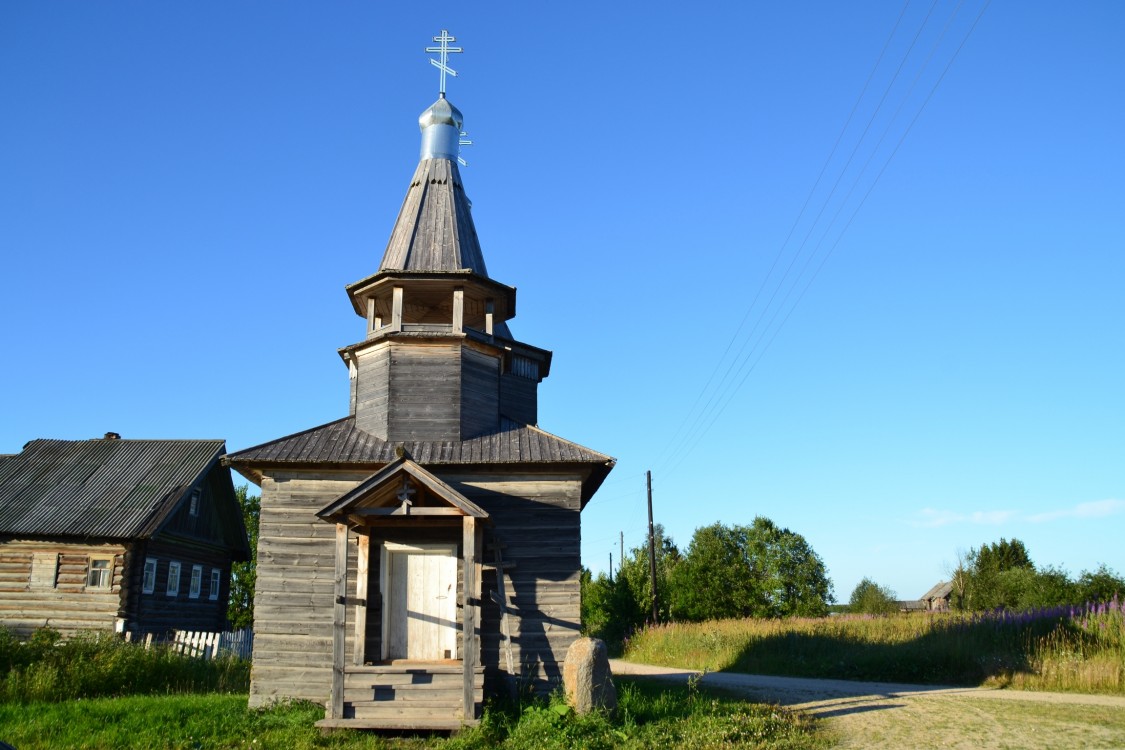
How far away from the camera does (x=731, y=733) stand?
38.0 ft

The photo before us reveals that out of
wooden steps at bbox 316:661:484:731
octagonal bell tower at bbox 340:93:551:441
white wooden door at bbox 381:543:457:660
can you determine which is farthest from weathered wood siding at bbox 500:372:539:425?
wooden steps at bbox 316:661:484:731

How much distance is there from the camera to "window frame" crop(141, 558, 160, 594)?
2525cm

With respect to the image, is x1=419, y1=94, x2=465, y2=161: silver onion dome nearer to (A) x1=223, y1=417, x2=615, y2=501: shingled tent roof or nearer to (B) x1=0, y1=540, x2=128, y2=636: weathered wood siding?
(A) x1=223, y1=417, x2=615, y2=501: shingled tent roof

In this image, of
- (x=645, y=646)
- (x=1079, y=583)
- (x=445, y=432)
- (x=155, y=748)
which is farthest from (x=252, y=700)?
(x=1079, y=583)

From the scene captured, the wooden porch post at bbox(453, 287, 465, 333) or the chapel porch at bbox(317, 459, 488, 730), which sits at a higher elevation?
the wooden porch post at bbox(453, 287, 465, 333)

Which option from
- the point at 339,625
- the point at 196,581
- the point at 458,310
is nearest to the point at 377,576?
the point at 339,625

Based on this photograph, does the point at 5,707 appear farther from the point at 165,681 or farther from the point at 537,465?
the point at 537,465

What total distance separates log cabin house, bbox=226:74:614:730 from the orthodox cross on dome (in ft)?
0.08

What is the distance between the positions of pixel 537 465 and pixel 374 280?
16.4ft

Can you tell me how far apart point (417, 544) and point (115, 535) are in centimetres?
1398

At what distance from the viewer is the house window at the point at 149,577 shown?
25328 mm

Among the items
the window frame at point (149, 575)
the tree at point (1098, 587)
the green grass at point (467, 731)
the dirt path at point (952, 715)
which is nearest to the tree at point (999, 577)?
the tree at point (1098, 587)

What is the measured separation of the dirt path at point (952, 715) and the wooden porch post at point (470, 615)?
207 inches

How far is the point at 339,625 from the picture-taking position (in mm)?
Answer: 13211
